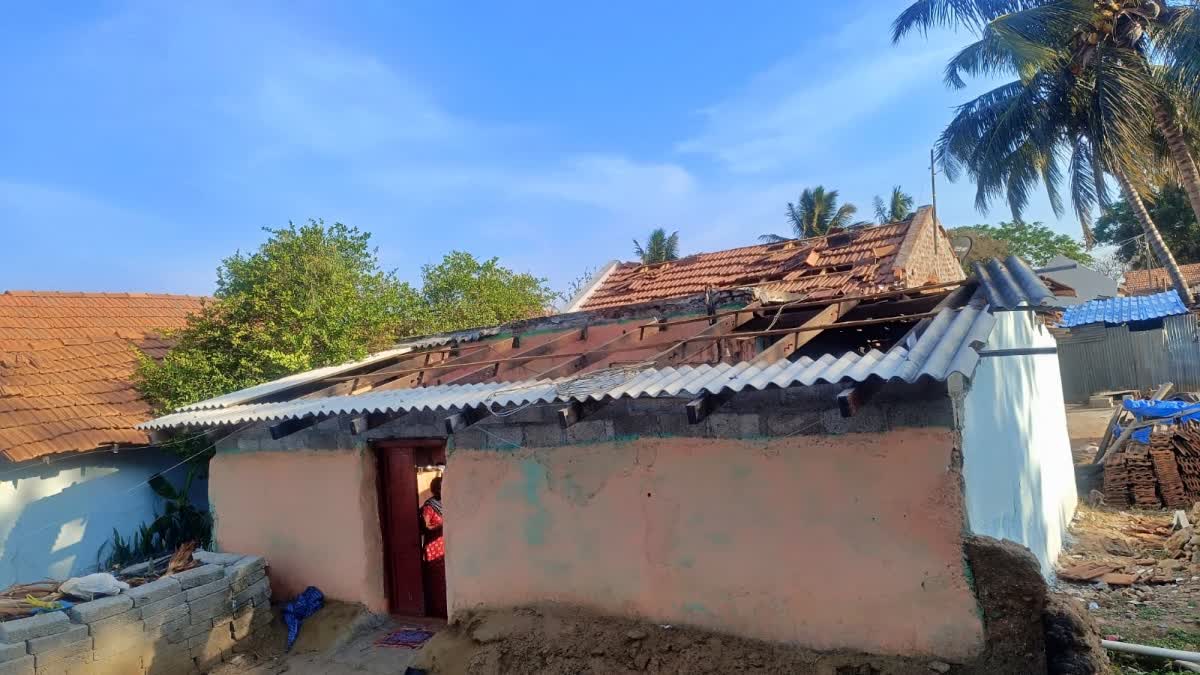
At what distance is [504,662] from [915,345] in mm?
4165

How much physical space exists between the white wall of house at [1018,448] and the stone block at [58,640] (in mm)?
7222

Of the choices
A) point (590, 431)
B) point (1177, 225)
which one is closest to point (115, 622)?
point (590, 431)

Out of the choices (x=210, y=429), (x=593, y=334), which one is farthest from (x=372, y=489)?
(x=593, y=334)

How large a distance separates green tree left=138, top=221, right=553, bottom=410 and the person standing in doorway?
141 inches

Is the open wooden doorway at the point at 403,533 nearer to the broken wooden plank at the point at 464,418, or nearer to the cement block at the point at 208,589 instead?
the cement block at the point at 208,589

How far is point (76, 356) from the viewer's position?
11.0m

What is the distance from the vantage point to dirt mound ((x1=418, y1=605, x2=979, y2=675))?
4.80m

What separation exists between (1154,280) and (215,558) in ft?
107

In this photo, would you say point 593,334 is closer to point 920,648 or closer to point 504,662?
point 504,662

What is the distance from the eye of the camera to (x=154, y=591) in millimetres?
6445

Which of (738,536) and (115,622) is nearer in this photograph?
(738,536)

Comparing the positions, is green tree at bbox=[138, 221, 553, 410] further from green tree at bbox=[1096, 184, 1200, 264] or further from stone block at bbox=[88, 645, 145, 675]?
green tree at bbox=[1096, 184, 1200, 264]

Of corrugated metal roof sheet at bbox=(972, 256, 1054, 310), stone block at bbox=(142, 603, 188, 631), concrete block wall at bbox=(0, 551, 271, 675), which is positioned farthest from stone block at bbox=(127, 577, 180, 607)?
corrugated metal roof sheet at bbox=(972, 256, 1054, 310)

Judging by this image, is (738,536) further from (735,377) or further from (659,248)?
(659,248)
